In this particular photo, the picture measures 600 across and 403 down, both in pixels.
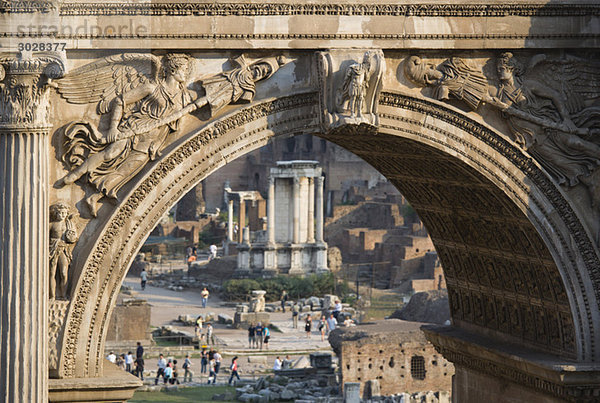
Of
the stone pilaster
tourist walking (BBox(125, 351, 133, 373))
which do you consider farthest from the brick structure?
the stone pilaster

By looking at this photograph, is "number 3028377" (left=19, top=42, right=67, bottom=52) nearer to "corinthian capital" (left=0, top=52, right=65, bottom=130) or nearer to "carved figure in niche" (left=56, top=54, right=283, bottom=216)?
"corinthian capital" (left=0, top=52, right=65, bottom=130)

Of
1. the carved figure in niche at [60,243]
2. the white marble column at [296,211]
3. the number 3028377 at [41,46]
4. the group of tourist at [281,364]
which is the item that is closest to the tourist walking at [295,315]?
the group of tourist at [281,364]

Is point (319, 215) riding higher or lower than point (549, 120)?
lower

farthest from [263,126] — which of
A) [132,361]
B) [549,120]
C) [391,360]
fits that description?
[132,361]

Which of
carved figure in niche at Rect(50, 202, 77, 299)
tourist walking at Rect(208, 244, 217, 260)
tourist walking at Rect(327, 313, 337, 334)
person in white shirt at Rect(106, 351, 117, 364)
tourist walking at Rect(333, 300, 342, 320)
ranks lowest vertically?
person in white shirt at Rect(106, 351, 117, 364)

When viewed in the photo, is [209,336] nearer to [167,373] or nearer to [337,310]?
[337,310]

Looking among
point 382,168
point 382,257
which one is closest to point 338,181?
point 382,257

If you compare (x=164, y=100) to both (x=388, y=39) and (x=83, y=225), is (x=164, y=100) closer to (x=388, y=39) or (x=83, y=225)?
(x=83, y=225)
